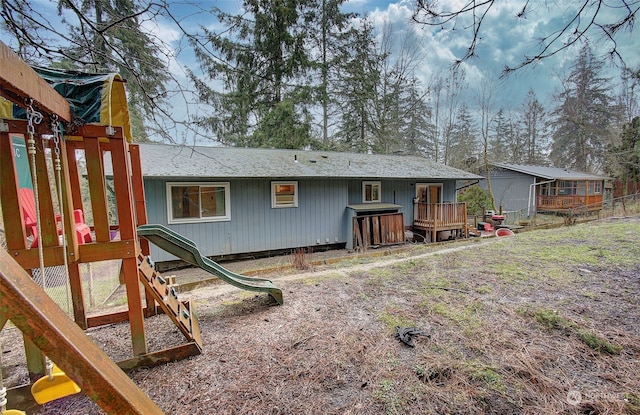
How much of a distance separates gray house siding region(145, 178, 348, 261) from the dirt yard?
149 inches

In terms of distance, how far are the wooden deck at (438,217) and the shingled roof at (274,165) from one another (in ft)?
3.86

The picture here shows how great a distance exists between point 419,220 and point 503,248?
473 cm

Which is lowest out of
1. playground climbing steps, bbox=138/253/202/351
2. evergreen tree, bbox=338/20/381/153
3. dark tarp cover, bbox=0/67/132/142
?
playground climbing steps, bbox=138/253/202/351

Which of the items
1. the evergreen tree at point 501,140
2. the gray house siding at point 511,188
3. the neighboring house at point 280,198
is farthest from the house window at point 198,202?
the evergreen tree at point 501,140

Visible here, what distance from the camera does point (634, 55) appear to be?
3.36 meters

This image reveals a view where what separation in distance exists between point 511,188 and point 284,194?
18.5 meters

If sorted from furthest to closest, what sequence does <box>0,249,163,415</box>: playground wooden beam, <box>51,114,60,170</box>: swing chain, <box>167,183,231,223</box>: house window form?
<box>167,183,231,223</box>: house window, <box>51,114,60,170</box>: swing chain, <box>0,249,163,415</box>: playground wooden beam

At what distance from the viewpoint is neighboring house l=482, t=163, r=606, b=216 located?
18.6 m

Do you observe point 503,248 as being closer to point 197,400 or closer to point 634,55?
point 634,55

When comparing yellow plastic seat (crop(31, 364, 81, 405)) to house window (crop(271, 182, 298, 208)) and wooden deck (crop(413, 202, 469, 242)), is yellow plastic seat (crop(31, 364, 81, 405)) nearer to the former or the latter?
house window (crop(271, 182, 298, 208))

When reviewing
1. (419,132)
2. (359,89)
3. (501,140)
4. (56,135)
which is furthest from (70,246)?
(501,140)

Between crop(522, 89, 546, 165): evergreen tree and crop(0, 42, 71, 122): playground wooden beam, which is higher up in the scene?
crop(522, 89, 546, 165): evergreen tree

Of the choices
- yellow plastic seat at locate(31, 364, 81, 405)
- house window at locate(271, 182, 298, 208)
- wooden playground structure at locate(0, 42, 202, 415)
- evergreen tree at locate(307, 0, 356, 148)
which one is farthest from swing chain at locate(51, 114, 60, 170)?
evergreen tree at locate(307, 0, 356, 148)

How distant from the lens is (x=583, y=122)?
22.2 m
